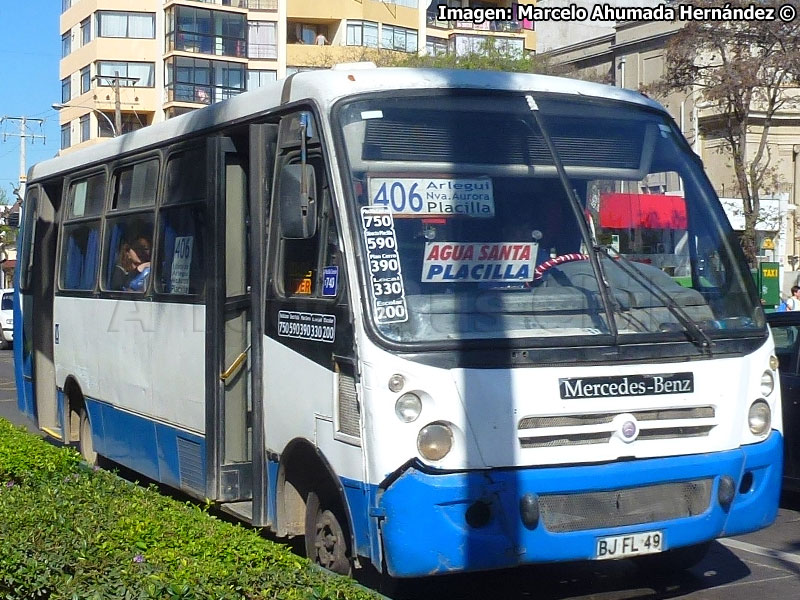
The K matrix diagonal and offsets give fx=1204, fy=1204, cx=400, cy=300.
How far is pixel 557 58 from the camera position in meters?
52.7

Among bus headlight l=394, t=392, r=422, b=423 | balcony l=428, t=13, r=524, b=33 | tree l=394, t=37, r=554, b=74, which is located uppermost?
balcony l=428, t=13, r=524, b=33

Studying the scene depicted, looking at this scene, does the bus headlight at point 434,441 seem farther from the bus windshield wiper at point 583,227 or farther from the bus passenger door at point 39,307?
the bus passenger door at point 39,307

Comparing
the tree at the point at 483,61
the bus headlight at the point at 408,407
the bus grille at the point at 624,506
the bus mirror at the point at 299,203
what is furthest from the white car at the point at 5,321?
the bus grille at the point at 624,506

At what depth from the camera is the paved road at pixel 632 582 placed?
6961 millimetres

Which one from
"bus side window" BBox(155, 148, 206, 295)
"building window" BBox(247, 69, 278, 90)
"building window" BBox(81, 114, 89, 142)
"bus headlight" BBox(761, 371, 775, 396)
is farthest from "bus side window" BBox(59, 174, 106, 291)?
"building window" BBox(81, 114, 89, 142)

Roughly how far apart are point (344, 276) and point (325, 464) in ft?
3.31

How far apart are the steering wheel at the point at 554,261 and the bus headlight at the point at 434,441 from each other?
38.7 inches

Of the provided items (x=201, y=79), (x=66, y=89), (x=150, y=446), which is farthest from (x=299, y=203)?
(x=66, y=89)

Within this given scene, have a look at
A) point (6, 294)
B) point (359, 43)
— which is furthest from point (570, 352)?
point (359, 43)

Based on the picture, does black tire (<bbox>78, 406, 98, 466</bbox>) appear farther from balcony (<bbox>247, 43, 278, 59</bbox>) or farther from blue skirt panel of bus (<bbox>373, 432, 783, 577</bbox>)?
balcony (<bbox>247, 43, 278, 59</bbox>)

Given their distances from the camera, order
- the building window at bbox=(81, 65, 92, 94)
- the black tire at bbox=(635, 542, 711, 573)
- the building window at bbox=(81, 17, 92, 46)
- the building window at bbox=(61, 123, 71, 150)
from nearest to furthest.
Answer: the black tire at bbox=(635, 542, 711, 573)
the building window at bbox=(81, 17, 92, 46)
the building window at bbox=(81, 65, 92, 94)
the building window at bbox=(61, 123, 71, 150)

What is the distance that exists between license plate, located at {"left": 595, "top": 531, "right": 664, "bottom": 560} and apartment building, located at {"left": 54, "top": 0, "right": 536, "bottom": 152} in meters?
53.1

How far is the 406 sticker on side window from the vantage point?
6.25 meters

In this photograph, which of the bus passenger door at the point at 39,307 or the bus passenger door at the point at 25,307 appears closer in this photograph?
the bus passenger door at the point at 39,307
